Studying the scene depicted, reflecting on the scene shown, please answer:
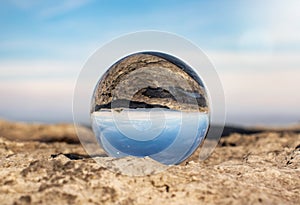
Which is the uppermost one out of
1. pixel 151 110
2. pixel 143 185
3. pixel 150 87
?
pixel 150 87

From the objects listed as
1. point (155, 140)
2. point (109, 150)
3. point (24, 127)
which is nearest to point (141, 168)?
point (155, 140)

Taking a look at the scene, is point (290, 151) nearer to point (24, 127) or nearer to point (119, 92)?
point (119, 92)

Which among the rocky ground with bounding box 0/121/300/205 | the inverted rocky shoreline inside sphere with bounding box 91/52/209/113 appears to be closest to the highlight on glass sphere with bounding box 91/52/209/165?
the inverted rocky shoreline inside sphere with bounding box 91/52/209/113

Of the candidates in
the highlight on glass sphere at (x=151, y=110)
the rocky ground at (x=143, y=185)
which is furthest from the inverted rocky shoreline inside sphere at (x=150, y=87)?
the rocky ground at (x=143, y=185)

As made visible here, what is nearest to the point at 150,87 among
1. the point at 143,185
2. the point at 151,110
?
the point at 151,110

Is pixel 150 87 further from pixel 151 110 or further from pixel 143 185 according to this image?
pixel 143 185

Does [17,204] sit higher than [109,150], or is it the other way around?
[109,150]

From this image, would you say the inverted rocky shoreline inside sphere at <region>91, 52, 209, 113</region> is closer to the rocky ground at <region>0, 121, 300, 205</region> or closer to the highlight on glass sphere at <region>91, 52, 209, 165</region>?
the highlight on glass sphere at <region>91, 52, 209, 165</region>

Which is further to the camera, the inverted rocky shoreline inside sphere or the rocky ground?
the inverted rocky shoreline inside sphere
